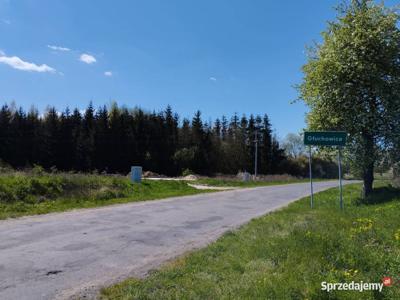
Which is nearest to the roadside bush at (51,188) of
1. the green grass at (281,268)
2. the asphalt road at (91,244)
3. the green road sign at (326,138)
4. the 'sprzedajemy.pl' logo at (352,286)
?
the asphalt road at (91,244)

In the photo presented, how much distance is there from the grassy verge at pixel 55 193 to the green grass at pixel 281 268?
1005 centimetres

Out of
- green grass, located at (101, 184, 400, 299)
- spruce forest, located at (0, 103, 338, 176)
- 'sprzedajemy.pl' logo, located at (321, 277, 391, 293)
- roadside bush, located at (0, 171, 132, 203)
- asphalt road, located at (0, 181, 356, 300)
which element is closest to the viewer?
'sprzedajemy.pl' logo, located at (321, 277, 391, 293)

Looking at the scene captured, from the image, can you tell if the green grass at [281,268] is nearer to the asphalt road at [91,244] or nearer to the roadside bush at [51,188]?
the asphalt road at [91,244]

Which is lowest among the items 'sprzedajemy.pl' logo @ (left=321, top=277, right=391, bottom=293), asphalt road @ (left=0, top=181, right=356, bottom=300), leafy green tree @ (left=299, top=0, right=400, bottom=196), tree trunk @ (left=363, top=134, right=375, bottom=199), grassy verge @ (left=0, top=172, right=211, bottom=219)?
asphalt road @ (left=0, top=181, right=356, bottom=300)

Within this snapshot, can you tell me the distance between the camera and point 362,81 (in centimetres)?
1719

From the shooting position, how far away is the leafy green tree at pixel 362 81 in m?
16.9

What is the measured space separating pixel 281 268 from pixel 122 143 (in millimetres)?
70569

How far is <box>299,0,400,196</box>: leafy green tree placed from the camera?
16.9 metres

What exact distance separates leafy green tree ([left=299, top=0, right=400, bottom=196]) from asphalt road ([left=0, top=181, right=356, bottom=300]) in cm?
569

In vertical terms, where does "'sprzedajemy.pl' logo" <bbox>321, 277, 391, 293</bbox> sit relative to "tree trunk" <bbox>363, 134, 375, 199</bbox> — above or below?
below

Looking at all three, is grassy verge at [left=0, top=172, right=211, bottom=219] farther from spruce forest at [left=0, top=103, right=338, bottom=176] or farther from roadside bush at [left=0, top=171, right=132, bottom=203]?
spruce forest at [left=0, top=103, right=338, bottom=176]

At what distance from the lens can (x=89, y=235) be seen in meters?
11.2

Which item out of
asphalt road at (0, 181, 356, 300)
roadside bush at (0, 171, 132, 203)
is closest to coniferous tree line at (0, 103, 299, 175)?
roadside bush at (0, 171, 132, 203)

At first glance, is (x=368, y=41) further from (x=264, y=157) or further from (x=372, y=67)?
(x=264, y=157)
